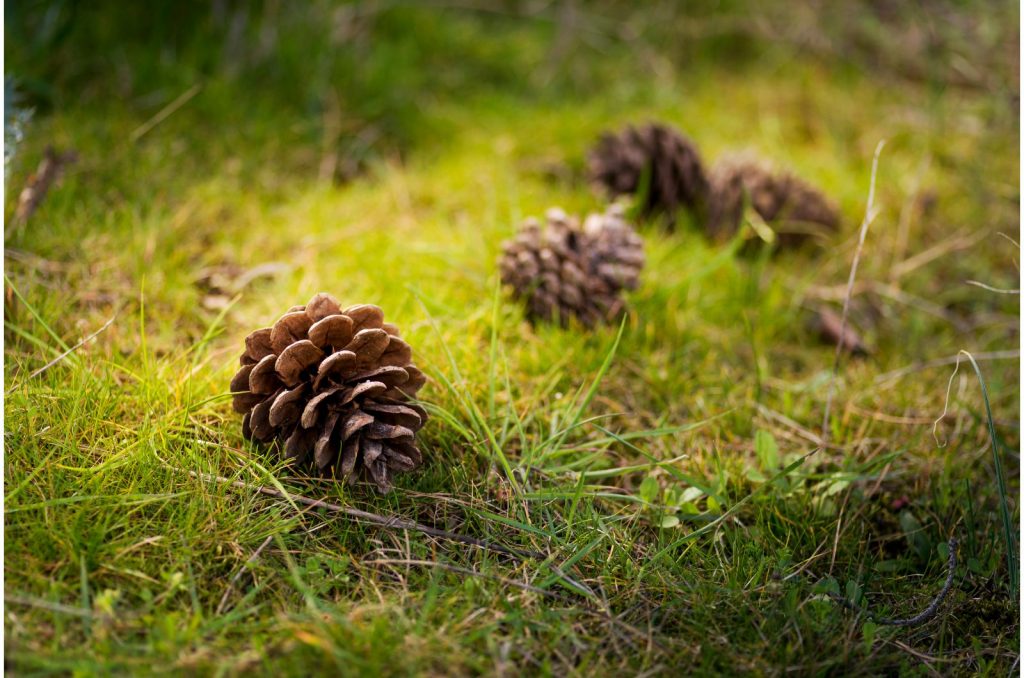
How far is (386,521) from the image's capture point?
130cm

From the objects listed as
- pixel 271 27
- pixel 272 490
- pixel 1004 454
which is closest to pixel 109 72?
pixel 271 27

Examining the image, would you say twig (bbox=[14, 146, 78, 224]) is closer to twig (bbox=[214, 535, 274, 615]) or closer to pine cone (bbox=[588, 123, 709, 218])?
twig (bbox=[214, 535, 274, 615])

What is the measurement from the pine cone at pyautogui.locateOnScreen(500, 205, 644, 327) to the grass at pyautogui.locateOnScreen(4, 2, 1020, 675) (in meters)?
0.06

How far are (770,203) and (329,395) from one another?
5.11ft

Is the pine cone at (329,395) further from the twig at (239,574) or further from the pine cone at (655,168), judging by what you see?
the pine cone at (655,168)

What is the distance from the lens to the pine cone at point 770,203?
2.34 m

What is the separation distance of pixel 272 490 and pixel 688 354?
1005 mm

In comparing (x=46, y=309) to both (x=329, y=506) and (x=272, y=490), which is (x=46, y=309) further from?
(x=329, y=506)

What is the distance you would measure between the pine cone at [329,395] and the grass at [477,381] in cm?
6

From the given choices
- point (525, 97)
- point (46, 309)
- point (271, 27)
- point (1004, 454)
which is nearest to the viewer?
point (46, 309)

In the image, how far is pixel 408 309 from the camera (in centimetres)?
179

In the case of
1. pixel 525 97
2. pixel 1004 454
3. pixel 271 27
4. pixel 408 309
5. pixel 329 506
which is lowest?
pixel 1004 454

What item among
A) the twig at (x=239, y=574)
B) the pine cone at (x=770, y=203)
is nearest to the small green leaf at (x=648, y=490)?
the twig at (x=239, y=574)

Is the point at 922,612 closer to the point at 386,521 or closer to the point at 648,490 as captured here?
the point at 648,490
